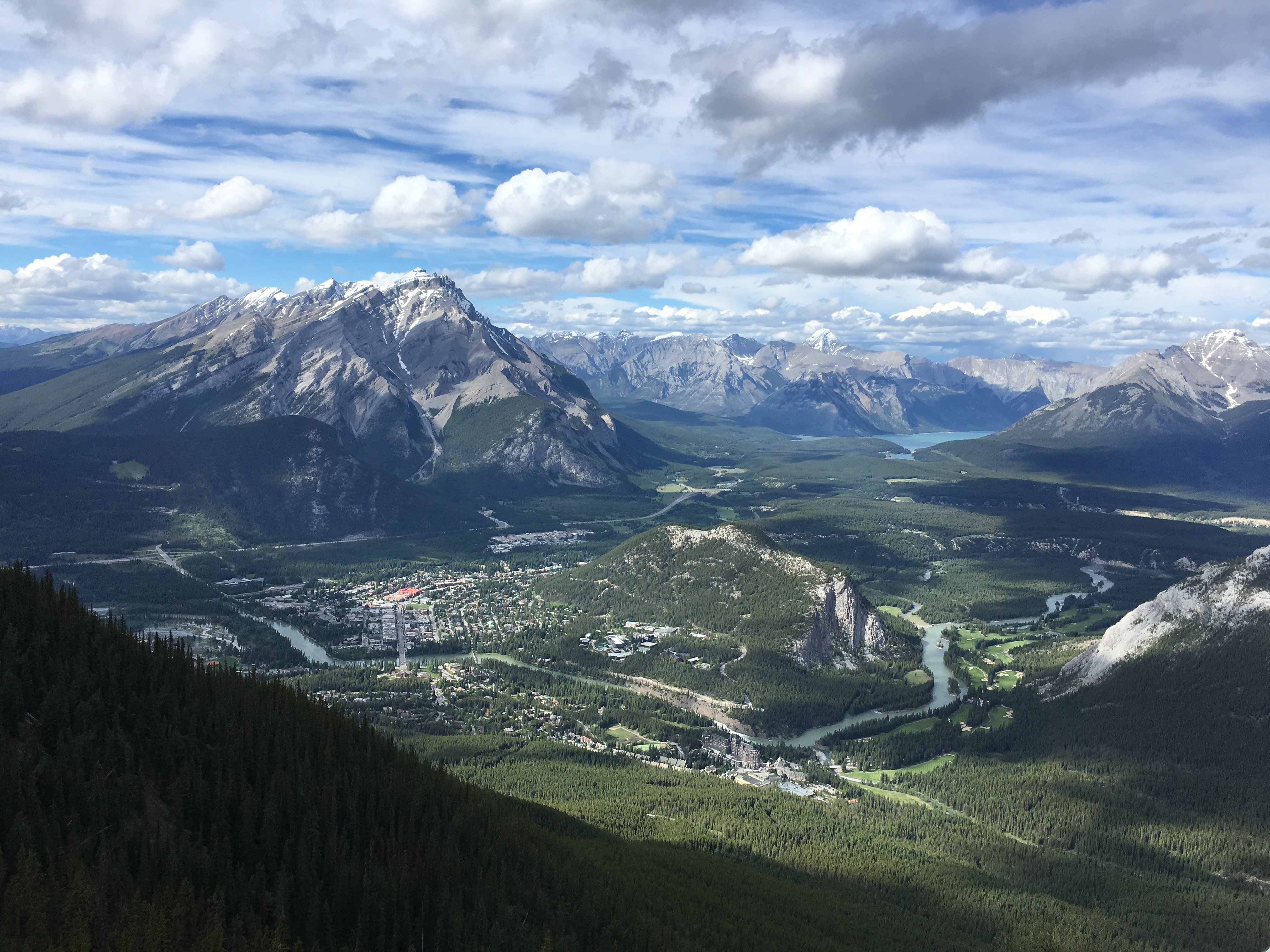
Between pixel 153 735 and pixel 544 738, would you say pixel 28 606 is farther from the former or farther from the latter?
pixel 544 738

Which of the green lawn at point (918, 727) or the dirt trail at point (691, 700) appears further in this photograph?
the dirt trail at point (691, 700)

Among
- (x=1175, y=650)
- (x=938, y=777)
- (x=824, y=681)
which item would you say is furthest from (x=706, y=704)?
(x=1175, y=650)

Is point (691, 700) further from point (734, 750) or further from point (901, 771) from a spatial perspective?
point (901, 771)

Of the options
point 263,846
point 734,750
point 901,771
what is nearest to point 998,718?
point 901,771

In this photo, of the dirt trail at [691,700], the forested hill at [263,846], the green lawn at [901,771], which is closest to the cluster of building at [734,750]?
the dirt trail at [691,700]

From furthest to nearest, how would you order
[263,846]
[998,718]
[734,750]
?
[998,718] → [734,750] → [263,846]

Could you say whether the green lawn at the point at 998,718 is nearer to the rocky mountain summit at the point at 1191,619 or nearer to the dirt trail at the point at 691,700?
the rocky mountain summit at the point at 1191,619
